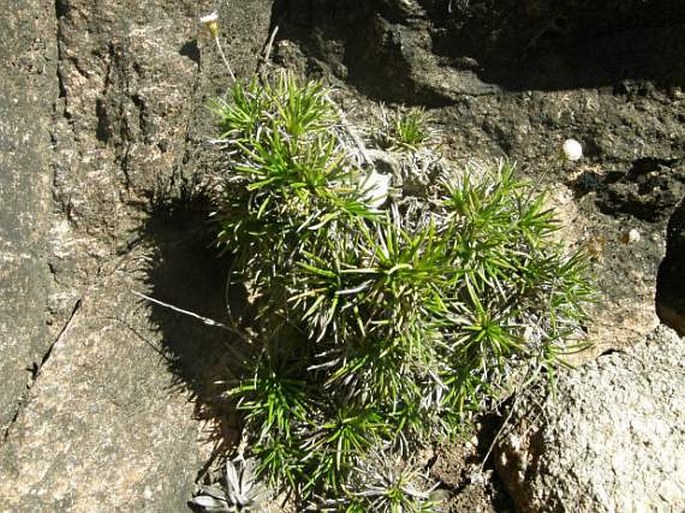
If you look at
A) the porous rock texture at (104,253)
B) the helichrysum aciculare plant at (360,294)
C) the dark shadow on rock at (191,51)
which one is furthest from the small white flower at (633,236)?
the dark shadow on rock at (191,51)

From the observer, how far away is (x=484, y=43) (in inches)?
130

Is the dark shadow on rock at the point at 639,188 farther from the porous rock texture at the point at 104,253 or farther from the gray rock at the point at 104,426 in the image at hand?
the gray rock at the point at 104,426

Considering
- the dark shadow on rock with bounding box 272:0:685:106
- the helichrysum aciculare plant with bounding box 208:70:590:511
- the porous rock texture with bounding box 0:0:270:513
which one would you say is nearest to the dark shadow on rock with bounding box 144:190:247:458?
the porous rock texture with bounding box 0:0:270:513

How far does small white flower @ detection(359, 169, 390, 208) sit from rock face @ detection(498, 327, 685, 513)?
1320 mm

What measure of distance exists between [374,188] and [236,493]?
151 centimetres

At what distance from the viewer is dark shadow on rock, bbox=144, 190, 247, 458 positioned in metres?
3.31

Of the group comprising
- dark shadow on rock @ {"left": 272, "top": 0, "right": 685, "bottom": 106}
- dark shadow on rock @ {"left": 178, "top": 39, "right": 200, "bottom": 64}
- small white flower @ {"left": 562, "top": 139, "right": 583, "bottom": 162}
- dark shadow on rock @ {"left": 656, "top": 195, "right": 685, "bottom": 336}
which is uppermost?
dark shadow on rock @ {"left": 272, "top": 0, "right": 685, "bottom": 106}

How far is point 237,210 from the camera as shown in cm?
291

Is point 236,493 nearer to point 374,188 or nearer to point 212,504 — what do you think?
point 212,504

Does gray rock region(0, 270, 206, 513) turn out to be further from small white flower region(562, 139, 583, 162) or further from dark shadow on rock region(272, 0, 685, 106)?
small white flower region(562, 139, 583, 162)

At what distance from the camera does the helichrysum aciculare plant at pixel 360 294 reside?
9.02 ft

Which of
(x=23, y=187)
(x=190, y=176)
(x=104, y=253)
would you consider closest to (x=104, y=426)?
(x=104, y=253)

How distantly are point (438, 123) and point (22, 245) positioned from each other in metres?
2.01

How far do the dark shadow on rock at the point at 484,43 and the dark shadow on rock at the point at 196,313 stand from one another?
103 centimetres
